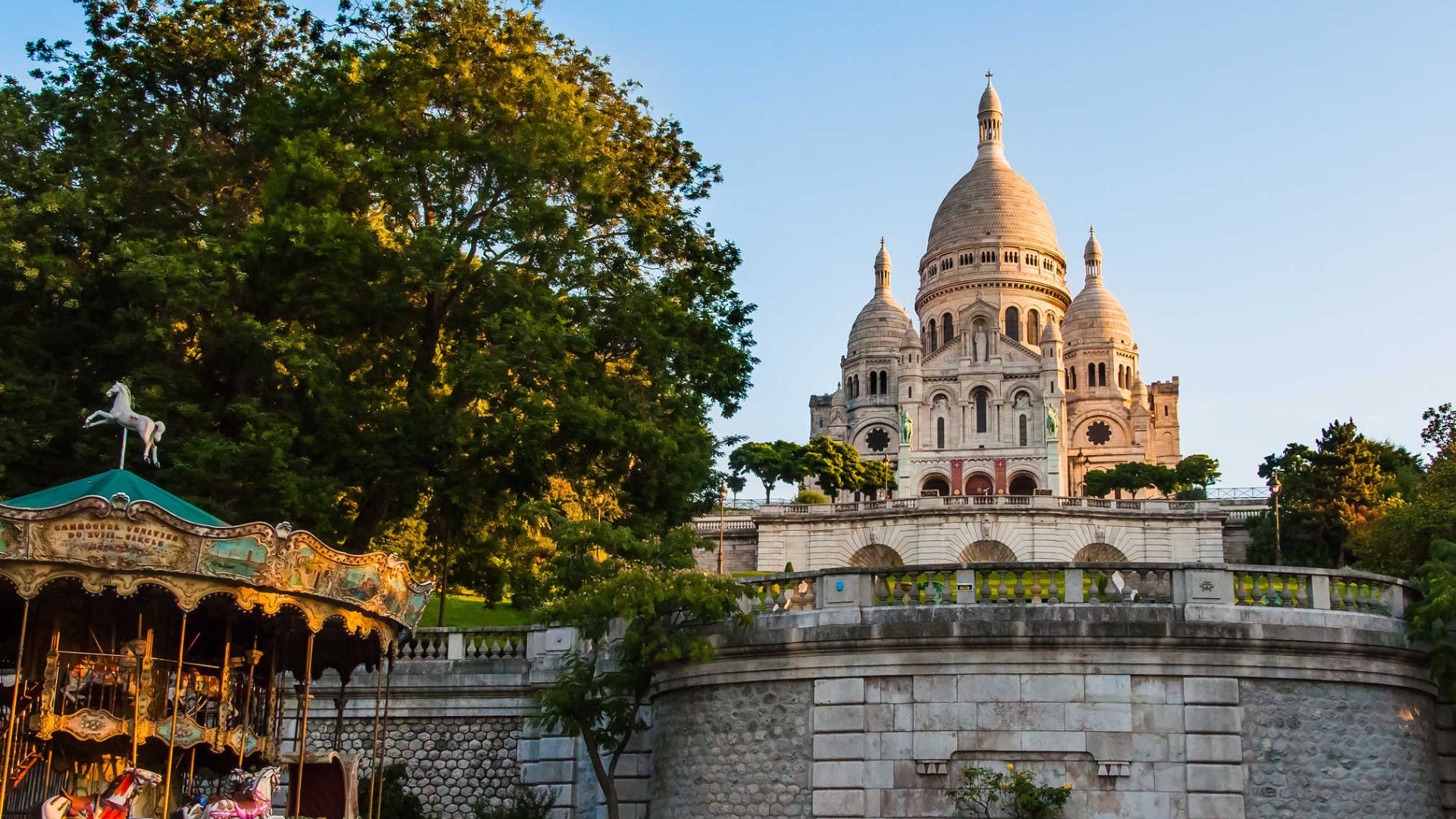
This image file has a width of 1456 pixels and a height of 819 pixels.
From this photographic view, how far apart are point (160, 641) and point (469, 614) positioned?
23.0 m

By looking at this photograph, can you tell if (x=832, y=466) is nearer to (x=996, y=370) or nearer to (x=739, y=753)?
(x=996, y=370)

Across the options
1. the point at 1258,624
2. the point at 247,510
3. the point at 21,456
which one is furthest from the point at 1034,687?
the point at 21,456

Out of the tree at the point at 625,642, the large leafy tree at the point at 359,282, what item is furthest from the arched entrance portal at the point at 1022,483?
the tree at the point at 625,642

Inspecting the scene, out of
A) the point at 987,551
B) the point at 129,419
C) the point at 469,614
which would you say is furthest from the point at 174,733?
the point at 987,551

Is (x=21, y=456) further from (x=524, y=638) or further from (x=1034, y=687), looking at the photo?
(x=1034, y=687)

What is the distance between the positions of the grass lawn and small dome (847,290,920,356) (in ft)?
239

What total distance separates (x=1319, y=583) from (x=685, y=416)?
43.9 feet

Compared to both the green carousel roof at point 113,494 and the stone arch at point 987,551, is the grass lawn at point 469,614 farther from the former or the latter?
the stone arch at point 987,551

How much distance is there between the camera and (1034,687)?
1988 centimetres

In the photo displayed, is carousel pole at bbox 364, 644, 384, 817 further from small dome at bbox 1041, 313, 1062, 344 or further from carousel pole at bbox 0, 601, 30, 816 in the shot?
small dome at bbox 1041, 313, 1062, 344

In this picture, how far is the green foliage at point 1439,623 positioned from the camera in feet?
65.3

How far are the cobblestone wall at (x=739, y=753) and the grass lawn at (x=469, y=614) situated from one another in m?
15.5

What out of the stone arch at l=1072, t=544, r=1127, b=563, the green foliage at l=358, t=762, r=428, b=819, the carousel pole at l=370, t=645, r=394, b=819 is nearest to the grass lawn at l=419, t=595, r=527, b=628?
the carousel pole at l=370, t=645, r=394, b=819

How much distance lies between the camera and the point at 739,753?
21109 millimetres
